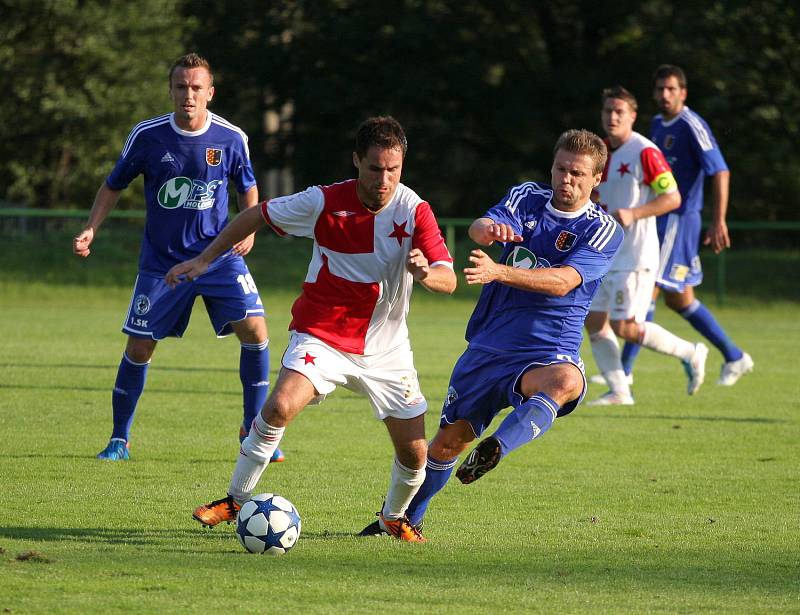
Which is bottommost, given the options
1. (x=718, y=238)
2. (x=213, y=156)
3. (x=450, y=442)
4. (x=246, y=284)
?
(x=718, y=238)

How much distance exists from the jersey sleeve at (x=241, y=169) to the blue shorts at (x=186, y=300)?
461mm

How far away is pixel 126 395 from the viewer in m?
7.75

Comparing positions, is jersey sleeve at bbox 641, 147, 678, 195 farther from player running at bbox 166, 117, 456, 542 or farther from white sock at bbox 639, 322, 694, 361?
player running at bbox 166, 117, 456, 542

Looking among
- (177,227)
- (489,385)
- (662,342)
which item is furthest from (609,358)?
(489,385)

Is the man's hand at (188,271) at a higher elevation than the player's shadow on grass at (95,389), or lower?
higher

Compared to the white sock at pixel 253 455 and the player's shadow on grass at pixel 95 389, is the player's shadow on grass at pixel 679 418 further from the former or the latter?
the white sock at pixel 253 455

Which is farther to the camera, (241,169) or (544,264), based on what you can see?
(241,169)

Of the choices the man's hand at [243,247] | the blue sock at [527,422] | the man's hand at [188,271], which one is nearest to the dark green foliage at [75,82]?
the man's hand at [243,247]

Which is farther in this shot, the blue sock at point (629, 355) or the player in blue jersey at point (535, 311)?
the blue sock at point (629, 355)

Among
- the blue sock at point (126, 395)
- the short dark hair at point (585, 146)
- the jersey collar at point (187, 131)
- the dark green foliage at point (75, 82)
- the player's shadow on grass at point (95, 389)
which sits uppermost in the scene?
the short dark hair at point (585, 146)

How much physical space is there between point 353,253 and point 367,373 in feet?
1.70

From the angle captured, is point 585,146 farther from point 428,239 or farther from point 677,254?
point 677,254

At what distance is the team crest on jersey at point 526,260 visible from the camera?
19.6ft

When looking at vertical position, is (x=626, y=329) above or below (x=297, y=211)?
below
